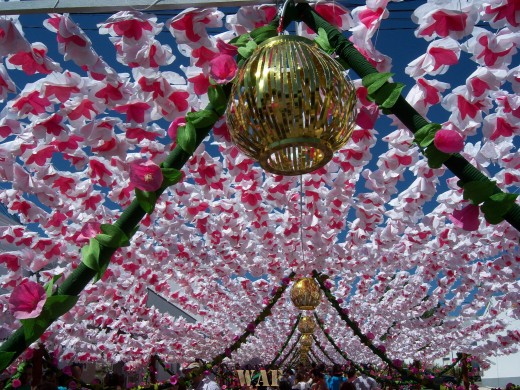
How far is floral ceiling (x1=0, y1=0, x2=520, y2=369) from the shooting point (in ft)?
9.84

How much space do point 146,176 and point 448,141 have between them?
4.95 feet

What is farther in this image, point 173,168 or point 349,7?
Answer: point 349,7

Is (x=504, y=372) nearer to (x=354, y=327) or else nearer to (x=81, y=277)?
(x=354, y=327)

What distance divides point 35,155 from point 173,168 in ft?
7.88

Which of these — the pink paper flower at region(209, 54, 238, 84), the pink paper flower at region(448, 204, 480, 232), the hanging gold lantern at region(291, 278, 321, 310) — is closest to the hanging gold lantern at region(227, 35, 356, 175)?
the pink paper flower at region(209, 54, 238, 84)

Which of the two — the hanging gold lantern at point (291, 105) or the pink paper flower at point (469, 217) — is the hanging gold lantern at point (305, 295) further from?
the hanging gold lantern at point (291, 105)

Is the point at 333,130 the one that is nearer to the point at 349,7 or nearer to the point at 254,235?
the point at 349,7

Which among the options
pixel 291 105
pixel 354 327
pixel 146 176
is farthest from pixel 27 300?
pixel 354 327

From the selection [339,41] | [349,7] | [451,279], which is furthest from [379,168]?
[451,279]

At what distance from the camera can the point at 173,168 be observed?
8.79 feet

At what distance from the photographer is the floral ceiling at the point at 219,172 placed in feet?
9.84

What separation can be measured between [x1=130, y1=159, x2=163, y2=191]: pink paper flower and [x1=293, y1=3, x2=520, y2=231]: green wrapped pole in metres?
1.15

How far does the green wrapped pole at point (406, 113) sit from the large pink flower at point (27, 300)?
1.96 meters

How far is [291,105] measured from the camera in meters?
1.89
